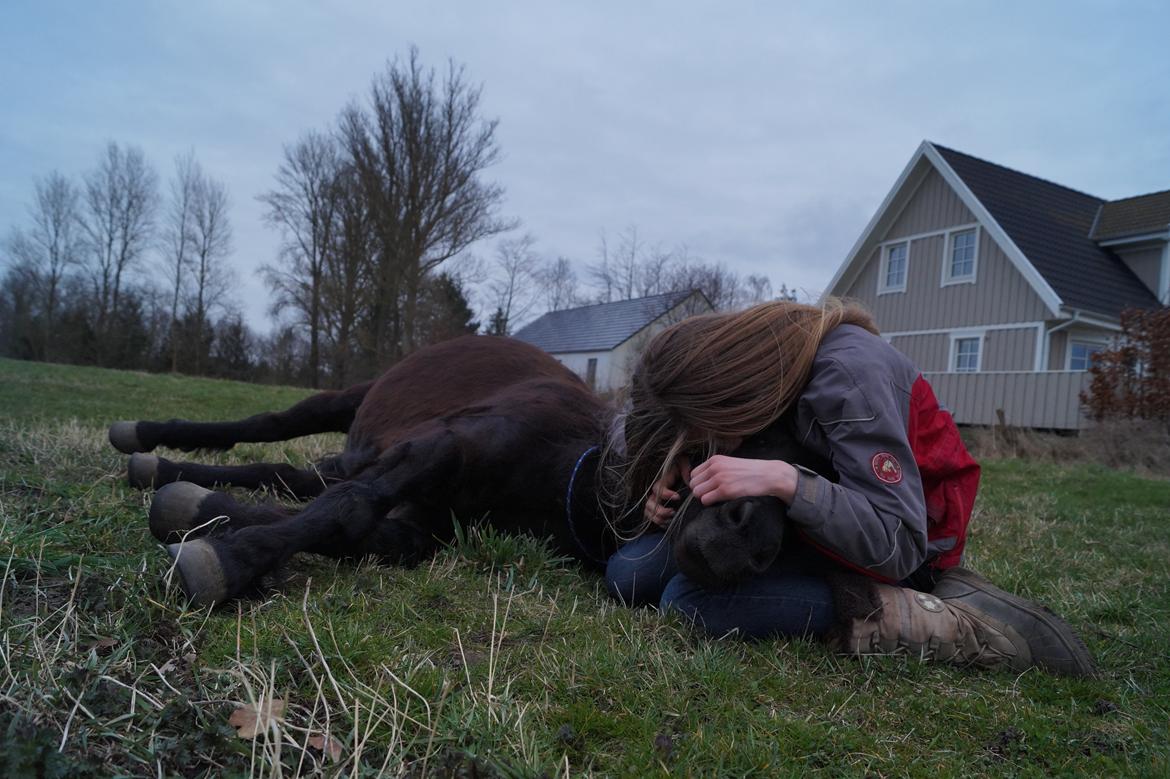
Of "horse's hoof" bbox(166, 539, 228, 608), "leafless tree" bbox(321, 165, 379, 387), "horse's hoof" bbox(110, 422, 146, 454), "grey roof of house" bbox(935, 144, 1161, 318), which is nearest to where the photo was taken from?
"horse's hoof" bbox(166, 539, 228, 608)

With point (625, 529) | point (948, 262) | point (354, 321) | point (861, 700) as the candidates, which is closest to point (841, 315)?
point (625, 529)

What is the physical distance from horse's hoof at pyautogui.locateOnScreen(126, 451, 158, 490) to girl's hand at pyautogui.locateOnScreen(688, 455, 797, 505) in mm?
2443

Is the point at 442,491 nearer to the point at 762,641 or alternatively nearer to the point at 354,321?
the point at 762,641

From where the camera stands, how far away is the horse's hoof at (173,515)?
2242 mm

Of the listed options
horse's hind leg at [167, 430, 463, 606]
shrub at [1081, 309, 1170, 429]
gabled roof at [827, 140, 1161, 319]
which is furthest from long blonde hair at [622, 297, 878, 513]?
gabled roof at [827, 140, 1161, 319]

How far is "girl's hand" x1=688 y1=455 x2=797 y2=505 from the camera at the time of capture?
6.16ft

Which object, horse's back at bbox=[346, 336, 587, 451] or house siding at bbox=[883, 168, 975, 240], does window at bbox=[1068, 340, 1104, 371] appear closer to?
house siding at bbox=[883, 168, 975, 240]

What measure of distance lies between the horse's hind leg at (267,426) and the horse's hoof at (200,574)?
2.23 metres

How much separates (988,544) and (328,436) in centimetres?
456

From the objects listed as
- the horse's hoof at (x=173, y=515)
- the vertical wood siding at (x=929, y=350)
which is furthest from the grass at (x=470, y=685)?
the vertical wood siding at (x=929, y=350)

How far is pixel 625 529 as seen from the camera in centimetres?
261

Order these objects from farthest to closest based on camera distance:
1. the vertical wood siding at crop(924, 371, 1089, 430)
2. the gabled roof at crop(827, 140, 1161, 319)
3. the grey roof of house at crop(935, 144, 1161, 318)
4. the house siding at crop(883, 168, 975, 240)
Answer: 1. the house siding at crop(883, 168, 975, 240)
2. the grey roof of house at crop(935, 144, 1161, 318)
3. the gabled roof at crop(827, 140, 1161, 319)
4. the vertical wood siding at crop(924, 371, 1089, 430)

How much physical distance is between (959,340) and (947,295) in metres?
1.14

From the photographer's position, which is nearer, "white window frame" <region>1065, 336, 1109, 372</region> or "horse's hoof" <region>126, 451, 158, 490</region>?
"horse's hoof" <region>126, 451, 158, 490</region>
